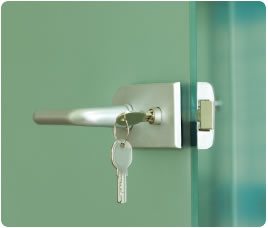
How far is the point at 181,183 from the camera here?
524mm

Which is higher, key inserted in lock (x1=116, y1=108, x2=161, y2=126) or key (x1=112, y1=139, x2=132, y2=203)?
key inserted in lock (x1=116, y1=108, x2=161, y2=126)

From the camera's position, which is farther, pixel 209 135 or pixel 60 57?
pixel 60 57

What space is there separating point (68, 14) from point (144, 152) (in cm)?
19

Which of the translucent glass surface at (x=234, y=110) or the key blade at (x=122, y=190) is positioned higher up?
the translucent glass surface at (x=234, y=110)

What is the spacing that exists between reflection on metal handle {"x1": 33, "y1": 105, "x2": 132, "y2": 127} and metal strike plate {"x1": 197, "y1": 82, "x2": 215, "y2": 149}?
0.25ft

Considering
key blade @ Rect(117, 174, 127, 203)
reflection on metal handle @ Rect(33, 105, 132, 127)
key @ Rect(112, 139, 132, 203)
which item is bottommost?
key blade @ Rect(117, 174, 127, 203)

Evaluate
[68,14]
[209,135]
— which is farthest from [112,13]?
[209,135]

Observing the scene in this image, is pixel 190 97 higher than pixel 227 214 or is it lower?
higher

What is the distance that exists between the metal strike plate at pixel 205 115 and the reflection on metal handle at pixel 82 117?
77mm

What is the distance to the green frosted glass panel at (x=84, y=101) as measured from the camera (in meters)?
0.53

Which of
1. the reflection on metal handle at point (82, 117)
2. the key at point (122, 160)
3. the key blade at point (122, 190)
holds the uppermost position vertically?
the reflection on metal handle at point (82, 117)

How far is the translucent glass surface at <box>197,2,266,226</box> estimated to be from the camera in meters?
0.50

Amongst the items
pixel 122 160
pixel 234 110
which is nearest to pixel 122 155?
pixel 122 160

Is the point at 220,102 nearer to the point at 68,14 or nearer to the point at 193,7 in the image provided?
the point at 193,7
